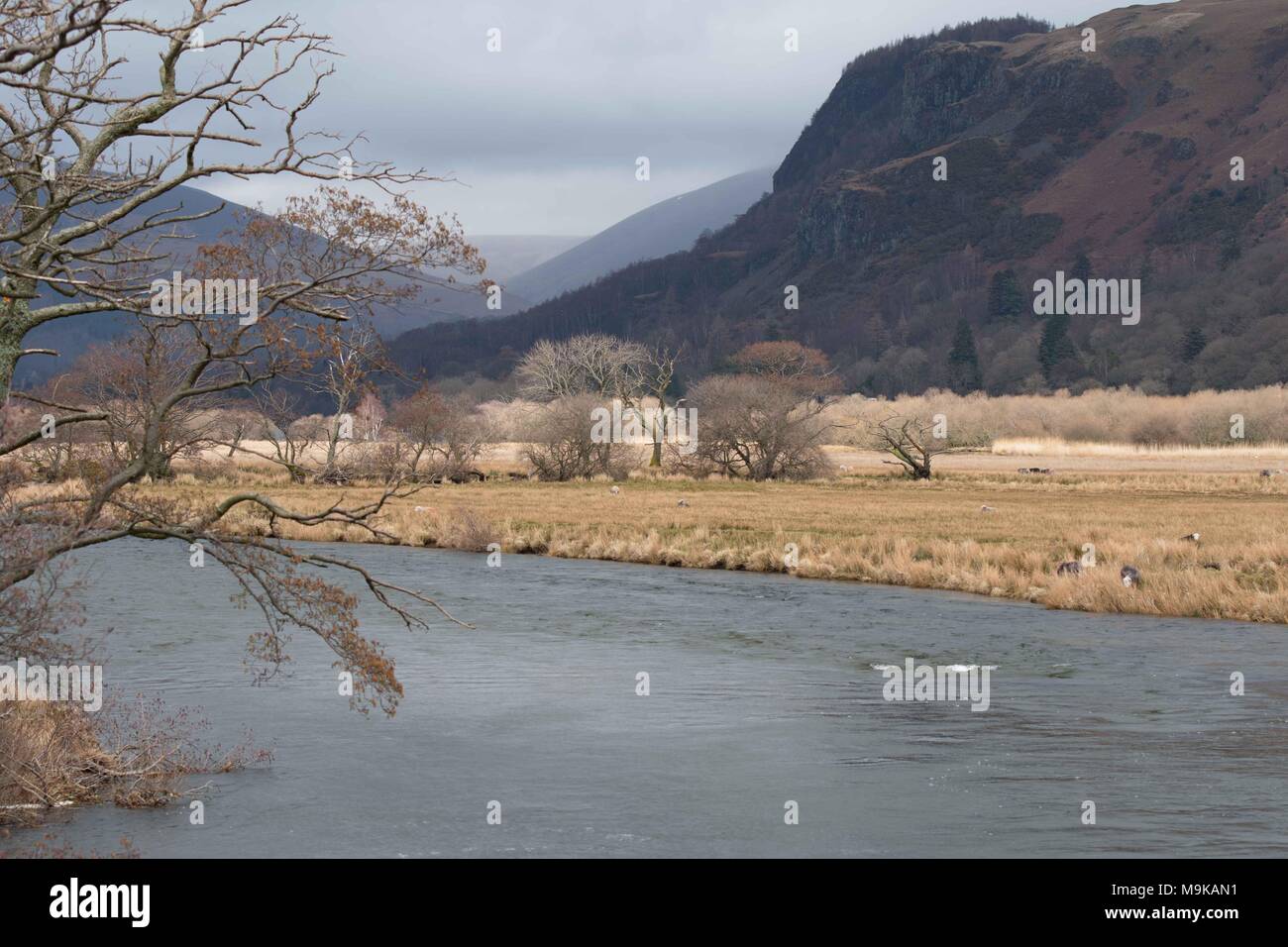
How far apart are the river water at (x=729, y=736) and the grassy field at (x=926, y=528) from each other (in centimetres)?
275

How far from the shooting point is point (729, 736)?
58.9 feet

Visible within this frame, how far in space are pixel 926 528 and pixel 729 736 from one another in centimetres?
2435

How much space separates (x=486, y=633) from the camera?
2661 centimetres

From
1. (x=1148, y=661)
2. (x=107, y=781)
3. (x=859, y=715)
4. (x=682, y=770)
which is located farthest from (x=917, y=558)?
(x=107, y=781)
